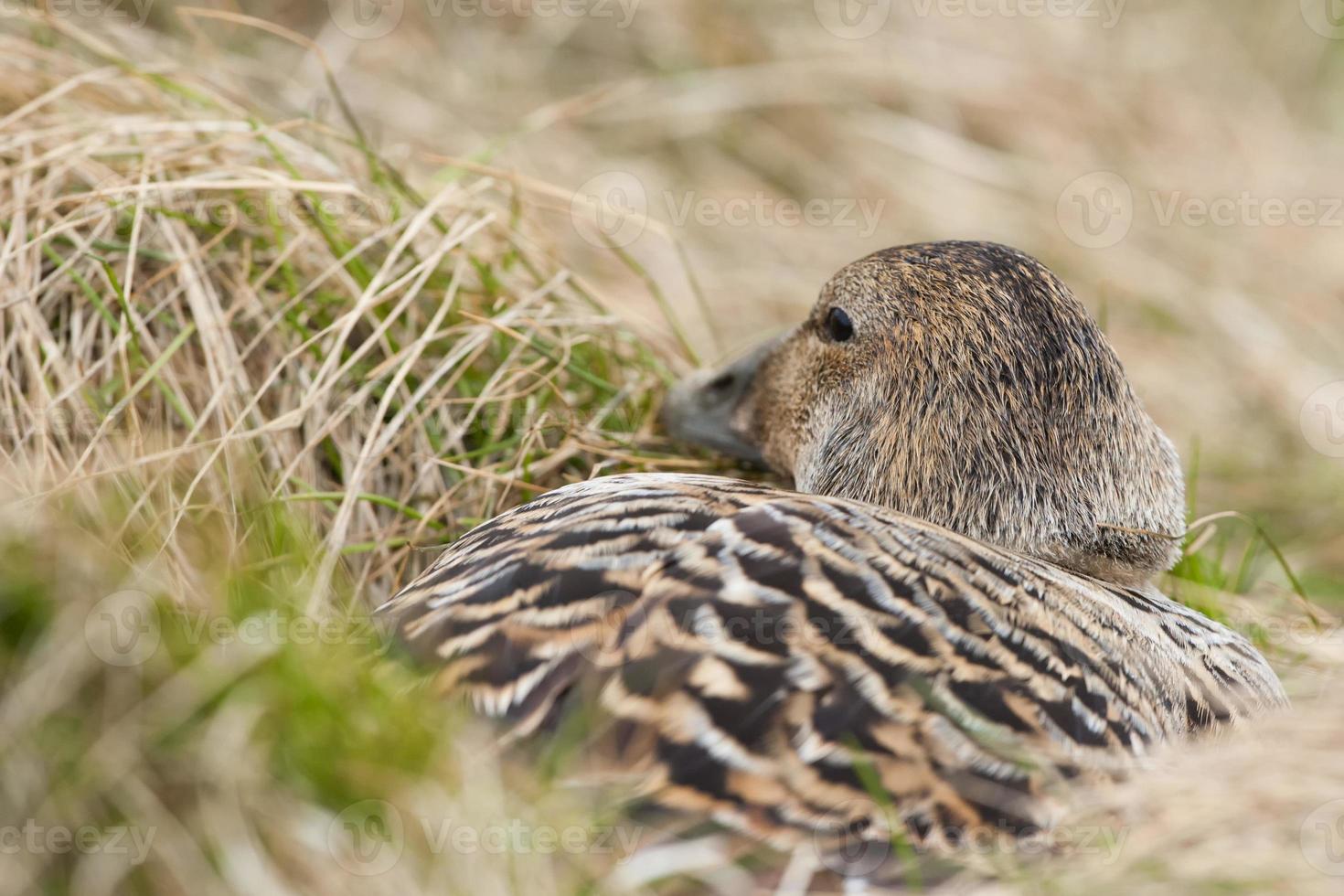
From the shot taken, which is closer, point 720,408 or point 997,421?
point 997,421

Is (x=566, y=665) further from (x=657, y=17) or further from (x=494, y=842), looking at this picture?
(x=657, y=17)

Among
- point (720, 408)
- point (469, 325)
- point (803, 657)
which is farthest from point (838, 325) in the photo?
point (803, 657)

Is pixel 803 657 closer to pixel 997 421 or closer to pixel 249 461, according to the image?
pixel 997 421

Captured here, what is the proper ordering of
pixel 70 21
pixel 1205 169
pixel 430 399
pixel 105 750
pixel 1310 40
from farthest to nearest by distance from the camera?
pixel 1310 40 < pixel 1205 169 < pixel 70 21 < pixel 430 399 < pixel 105 750

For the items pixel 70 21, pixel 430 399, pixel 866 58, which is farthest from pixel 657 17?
pixel 430 399

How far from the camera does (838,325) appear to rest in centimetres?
286

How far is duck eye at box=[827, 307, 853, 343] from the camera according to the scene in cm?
282

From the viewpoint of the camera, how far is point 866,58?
611cm

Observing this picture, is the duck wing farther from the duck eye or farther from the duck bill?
the duck bill

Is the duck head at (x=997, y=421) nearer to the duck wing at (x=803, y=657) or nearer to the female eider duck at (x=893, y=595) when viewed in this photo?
the female eider duck at (x=893, y=595)

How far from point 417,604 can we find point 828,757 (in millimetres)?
721

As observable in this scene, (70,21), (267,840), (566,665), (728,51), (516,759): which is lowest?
(267,840)

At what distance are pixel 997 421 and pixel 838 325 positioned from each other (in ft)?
1.58

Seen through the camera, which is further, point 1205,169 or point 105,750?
point 1205,169
